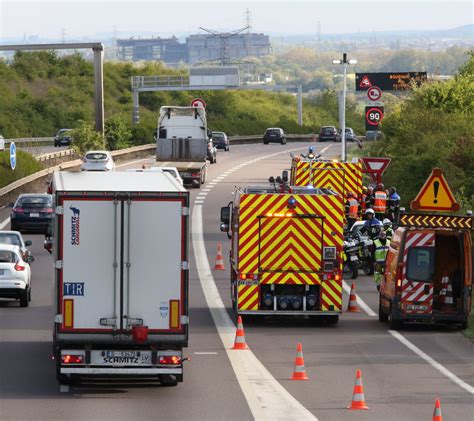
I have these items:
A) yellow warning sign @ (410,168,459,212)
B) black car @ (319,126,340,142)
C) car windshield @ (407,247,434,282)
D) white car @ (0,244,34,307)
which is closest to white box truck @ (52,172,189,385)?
car windshield @ (407,247,434,282)

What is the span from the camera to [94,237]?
20016 millimetres

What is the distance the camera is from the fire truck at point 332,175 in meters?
45.0

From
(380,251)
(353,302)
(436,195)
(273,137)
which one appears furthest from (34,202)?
(273,137)

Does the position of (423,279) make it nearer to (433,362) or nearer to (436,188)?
(436,188)

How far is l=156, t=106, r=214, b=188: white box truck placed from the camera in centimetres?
6675

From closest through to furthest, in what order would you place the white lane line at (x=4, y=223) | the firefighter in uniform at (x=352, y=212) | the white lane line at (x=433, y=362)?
1. the white lane line at (x=433, y=362)
2. the firefighter in uniform at (x=352, y=212)
3. the white lane line at (x=4, y=223)

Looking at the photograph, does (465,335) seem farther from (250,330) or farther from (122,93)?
(122,93)

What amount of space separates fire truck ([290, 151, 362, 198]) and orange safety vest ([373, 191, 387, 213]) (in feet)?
6.40

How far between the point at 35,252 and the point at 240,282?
17.5 metres

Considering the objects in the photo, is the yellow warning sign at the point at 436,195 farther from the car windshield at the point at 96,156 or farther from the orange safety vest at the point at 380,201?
the car windshield at the point at 96,156

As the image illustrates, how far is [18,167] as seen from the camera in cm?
6650

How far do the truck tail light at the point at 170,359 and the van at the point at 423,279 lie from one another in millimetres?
8497

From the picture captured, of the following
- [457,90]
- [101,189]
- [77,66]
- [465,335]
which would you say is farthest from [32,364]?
[77,66]

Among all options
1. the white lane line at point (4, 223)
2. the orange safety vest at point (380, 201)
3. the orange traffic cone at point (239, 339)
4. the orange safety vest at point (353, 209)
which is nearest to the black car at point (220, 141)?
the white lane line at point (4, 223)
